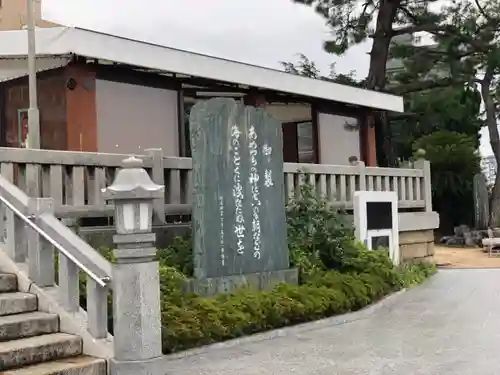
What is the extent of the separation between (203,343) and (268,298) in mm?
1233

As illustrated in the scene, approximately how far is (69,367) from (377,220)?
7.62 metres

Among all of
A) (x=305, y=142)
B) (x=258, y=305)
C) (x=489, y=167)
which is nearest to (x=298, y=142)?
(x=305, y=142)

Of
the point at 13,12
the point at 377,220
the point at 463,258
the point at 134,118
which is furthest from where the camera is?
the point at 13,12

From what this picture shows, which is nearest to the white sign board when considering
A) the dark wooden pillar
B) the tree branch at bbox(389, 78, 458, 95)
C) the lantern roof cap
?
the dark wooden pillar

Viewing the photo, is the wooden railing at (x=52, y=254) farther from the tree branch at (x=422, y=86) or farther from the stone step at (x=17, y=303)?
the tree branch at (x=422, y=86)

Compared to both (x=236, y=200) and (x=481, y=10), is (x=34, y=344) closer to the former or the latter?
(x=236, y=200)

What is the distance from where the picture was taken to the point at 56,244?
5.93 meters

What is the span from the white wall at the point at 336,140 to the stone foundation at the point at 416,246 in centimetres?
265

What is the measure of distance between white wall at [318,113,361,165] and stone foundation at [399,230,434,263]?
265cm

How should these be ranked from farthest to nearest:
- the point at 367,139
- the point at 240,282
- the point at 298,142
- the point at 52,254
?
the point at 367,139
the point at 298,142
the point at 240,282
the point at 52,254

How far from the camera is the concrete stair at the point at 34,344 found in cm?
526

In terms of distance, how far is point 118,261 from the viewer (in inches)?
218

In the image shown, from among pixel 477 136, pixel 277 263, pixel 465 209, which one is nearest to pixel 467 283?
pixel 277 263

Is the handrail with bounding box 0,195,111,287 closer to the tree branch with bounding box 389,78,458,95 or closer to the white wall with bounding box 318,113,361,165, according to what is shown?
the white wall with bounding box 318,113,361,165
